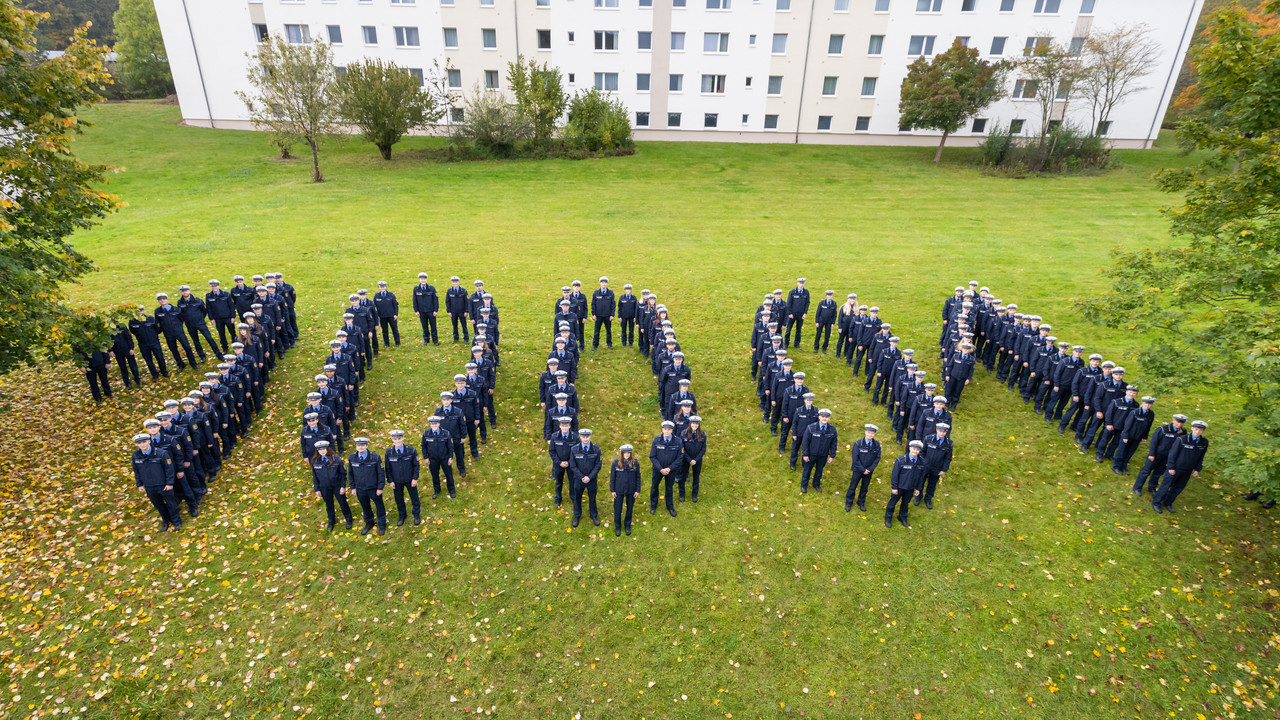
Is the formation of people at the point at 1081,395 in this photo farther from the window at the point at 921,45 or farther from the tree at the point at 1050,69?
the window at the point at 921,45

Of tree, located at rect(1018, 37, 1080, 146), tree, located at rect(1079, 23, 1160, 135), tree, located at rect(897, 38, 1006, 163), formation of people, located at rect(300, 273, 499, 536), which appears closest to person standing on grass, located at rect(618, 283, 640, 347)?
formation of people, located at rect(300, 273, 499, 536)

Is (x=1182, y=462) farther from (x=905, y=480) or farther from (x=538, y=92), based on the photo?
(x=538, y=92)

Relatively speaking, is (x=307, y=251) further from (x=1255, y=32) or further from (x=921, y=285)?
(x=1255, y=32)

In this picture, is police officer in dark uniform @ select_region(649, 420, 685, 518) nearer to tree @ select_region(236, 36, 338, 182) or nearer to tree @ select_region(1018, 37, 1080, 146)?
tree @ select_region(236, 36, 338, 182)

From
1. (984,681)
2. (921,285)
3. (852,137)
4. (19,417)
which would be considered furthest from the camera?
(852,137)

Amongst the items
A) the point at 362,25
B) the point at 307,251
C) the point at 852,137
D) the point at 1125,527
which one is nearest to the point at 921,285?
the point at 1125,527
